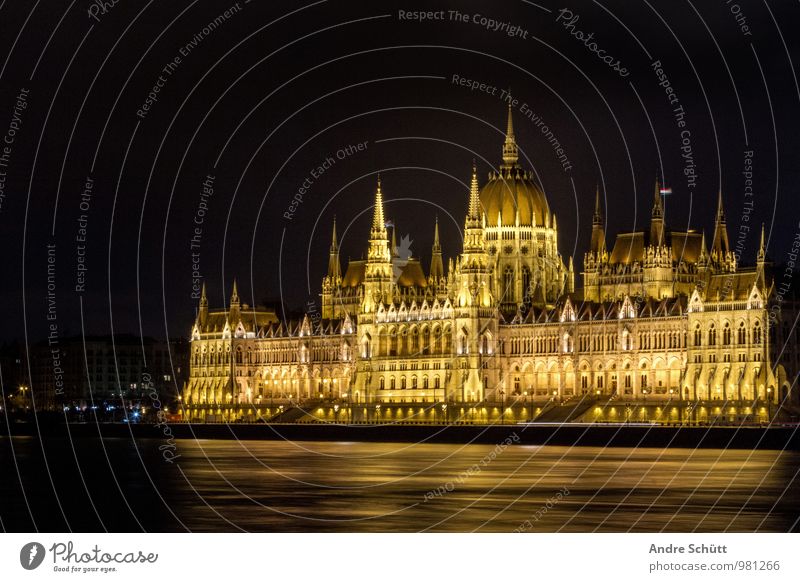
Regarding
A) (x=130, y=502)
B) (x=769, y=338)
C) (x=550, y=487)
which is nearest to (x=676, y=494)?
(x=550, y=487)

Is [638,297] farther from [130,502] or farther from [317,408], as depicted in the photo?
[130,502]

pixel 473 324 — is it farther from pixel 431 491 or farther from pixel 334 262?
pixel 431 491

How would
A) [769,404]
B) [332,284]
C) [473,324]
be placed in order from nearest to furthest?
[769,404] → [473,324] → [332,284]

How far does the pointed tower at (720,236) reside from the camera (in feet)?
504

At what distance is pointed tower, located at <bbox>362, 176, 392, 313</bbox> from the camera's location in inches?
6457

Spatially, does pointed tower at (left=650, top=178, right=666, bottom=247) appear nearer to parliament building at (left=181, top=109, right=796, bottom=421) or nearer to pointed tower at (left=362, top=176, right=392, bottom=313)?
parliament building at (left=181, top=109, right=796, bottom=421)

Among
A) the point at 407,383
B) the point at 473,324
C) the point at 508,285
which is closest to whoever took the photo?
the point at 473,324

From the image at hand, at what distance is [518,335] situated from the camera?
152500 millimetres
